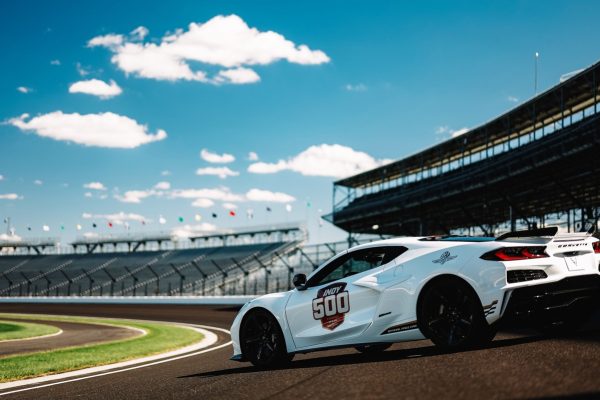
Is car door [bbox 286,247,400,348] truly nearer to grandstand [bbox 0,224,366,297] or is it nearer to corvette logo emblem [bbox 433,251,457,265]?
corvette logo emblem [bbox 433,251,457,265]

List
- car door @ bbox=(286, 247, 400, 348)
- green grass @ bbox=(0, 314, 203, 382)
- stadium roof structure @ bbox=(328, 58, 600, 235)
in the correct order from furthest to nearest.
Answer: stadium roof structure @ bbox=(328, 58, 600, 235), green grass @ bbox=(0, 314, 203, 382), car door @ bbox=(286, 247, 400, 348)

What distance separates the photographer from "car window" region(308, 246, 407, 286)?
7605 millimetres

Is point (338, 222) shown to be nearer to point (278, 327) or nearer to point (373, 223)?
point (373, 223)

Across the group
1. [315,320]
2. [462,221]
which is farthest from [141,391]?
[462,221]

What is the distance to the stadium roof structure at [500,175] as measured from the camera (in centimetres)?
2989

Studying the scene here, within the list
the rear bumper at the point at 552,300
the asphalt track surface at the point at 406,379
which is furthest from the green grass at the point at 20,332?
the rear bumper at the point at 552,300

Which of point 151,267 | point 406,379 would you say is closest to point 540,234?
point 406,379

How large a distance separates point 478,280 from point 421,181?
3851cm

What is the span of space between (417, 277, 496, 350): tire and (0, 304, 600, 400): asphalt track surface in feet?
0.52

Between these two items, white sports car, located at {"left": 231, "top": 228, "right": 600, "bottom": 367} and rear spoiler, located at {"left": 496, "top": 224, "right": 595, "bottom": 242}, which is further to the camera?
rear spoiler, located at {"left": 496, "top": 224, "right": 595, "bottom": 242}

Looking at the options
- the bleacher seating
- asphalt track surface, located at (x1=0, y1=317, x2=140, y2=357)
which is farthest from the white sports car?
the bleacher seating

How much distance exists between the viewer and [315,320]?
25.7 feet

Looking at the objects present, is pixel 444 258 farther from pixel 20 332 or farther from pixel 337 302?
pixel 20 332

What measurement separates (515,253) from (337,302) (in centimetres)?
206
